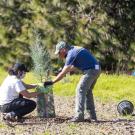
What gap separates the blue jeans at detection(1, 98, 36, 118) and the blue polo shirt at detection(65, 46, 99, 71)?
96 centimetres

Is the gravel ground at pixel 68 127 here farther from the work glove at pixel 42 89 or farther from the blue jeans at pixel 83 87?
the work glove at pixel 42 89

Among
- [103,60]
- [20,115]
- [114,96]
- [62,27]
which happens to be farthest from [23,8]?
[20,115]

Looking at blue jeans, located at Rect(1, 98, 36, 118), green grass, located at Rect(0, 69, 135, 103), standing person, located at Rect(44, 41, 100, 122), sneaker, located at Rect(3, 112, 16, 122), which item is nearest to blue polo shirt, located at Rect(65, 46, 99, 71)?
standing person, located at Rect(44, 41, 100, 122)

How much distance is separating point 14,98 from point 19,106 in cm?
17

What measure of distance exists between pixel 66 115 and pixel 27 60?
8675 mm

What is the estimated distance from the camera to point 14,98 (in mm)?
10008

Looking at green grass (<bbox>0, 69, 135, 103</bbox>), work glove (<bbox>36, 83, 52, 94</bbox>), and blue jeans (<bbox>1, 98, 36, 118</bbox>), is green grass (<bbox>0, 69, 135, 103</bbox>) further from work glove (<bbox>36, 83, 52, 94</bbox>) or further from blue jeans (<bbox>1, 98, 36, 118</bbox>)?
blue jeans (<bbox>1, 98, 36, 118</bbox>)

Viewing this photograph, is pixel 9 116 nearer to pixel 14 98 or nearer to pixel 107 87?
pixel 14 98

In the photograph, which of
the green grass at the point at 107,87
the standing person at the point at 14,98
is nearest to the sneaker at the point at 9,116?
the standing person at the point at 14,98

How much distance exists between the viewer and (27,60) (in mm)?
19812

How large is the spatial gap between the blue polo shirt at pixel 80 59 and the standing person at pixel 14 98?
832 millimetres

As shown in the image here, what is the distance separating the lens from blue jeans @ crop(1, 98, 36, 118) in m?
9.94

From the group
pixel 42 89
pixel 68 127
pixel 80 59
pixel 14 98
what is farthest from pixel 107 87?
pixel 68 127

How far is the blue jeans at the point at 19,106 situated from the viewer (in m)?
9.94
